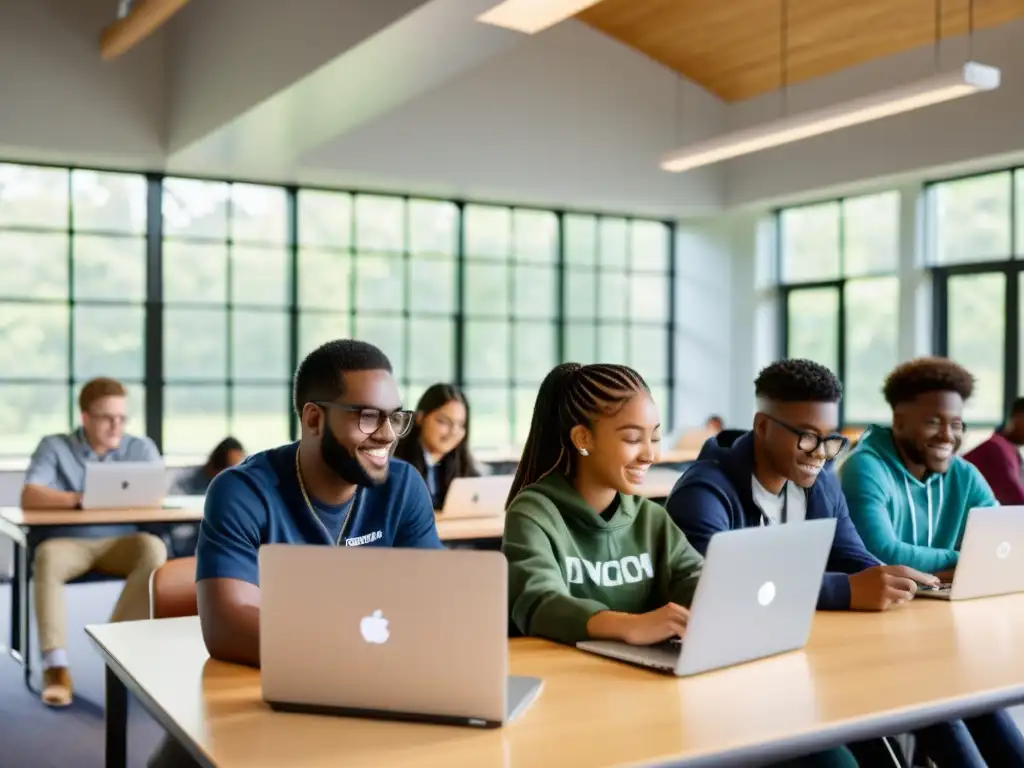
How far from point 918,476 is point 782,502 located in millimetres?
639

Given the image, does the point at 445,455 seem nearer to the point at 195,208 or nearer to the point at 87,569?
the point at 87,569

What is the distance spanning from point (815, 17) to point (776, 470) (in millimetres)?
6525

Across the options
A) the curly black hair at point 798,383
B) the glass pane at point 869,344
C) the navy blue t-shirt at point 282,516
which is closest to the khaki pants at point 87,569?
the navy blue t-shirt at point 282,516

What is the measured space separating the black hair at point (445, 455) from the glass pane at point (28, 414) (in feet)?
13.6

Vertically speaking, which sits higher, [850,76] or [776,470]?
[850,76]

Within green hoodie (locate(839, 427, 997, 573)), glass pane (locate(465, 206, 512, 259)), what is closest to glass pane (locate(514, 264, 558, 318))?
glass pane (locate(465, 206, 512, 259))

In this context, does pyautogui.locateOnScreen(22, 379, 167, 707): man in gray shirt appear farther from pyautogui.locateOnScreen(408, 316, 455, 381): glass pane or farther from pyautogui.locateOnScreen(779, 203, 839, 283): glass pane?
pyautogui.locateOnScreen(779, 203, 839, 283): glass pane

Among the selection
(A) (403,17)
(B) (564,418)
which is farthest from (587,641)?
(A) (403,17)

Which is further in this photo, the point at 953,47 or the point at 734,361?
the point at 734,361

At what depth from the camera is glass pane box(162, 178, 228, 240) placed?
27.1 ft

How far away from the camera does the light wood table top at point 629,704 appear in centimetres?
145

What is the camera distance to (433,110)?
8609 mm

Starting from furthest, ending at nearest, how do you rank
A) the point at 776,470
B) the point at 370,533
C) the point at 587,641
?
1. the point at 776,470
2. the point at 370,533
3. the point at 587,641

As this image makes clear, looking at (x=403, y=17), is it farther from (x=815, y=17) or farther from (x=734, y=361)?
(x=734, y=361)
